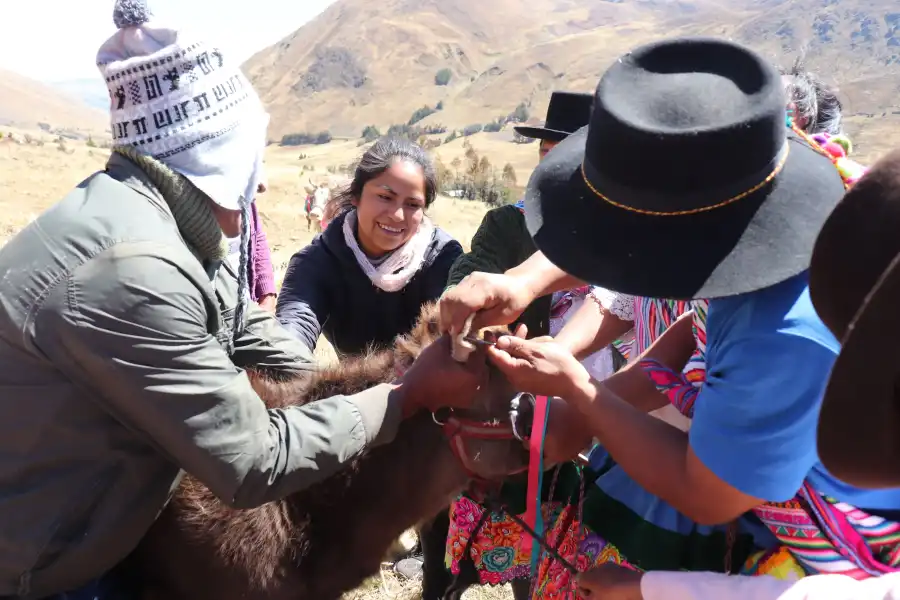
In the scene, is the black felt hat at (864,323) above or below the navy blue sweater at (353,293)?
above

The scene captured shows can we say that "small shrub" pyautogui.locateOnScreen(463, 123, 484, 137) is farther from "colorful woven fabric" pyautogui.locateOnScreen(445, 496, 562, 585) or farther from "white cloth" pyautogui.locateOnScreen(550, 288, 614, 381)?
"colorful woven fabric" pyautogui.locateOnScreen(445, 496, 562, 585)

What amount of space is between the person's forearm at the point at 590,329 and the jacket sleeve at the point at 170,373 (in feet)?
4.12

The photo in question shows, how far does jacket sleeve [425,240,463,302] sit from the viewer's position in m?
3.85

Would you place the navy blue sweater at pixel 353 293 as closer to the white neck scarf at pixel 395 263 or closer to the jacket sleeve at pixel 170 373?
the white neck scarf at pixel 395 263

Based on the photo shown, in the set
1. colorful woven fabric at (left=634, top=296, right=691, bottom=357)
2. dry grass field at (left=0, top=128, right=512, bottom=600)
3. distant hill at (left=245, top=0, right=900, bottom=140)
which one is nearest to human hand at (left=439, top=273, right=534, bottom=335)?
colorful woven fabric at (left=634, top=296, right=691, bottom=357)

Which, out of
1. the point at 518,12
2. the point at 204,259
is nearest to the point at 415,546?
the point at 204,259

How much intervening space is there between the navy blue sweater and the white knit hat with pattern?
6.21ft

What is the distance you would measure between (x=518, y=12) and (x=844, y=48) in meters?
87.0

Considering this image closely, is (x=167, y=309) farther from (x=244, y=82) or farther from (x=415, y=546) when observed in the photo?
(x=415, y=546)

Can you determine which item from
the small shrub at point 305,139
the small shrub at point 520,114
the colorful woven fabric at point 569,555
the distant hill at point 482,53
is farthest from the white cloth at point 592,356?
the small shrub at point 305,139

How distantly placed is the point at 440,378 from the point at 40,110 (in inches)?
5520

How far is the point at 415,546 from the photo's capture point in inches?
192

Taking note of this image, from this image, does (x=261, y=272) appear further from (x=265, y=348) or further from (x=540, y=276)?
(x=540, y=276)

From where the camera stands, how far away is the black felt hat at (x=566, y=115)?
3812mm
